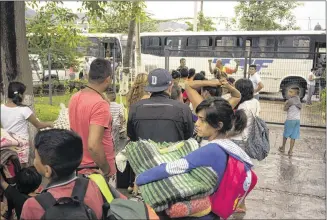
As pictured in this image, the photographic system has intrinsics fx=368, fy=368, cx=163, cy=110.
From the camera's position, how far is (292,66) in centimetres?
1433

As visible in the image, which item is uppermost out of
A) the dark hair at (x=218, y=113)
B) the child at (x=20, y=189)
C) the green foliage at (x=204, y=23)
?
the green foliage at (x=204, y=23)

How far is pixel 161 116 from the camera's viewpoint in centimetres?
281

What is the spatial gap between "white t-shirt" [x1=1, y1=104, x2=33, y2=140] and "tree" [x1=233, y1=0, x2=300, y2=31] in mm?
19779

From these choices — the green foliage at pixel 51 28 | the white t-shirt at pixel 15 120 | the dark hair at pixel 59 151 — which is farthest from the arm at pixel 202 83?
the green foliage at pixel 51 28

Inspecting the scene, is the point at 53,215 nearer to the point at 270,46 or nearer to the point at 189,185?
the point at 189,185

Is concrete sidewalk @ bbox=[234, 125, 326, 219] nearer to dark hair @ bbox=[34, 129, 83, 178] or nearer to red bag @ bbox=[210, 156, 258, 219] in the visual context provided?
red bag @ bbox=[210, 156, 258, 219]

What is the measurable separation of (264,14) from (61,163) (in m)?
20.7

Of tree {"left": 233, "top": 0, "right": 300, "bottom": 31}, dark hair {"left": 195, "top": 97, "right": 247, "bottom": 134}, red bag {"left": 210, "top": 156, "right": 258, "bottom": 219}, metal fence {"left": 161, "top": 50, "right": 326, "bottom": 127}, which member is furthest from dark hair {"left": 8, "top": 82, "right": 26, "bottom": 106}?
tree {"left": 233, "top": 0, "right": 300, "bottom": 31}

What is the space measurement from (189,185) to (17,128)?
0.91m

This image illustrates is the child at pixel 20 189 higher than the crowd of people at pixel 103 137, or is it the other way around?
the crowd of people at pixel 103 137

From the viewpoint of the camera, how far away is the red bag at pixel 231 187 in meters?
1.90

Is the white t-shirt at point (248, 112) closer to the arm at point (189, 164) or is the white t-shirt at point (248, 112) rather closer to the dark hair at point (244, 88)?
the dark hair at point (244, 88)

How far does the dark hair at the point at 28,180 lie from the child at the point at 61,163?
82 centimetres

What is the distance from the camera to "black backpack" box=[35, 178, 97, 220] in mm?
1368
